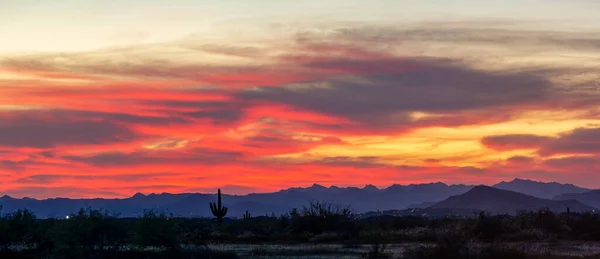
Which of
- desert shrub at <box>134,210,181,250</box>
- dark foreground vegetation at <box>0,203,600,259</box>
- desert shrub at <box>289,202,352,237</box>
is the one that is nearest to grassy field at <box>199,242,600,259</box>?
dark foreground vegetation at <box>0,203,600,259</box>

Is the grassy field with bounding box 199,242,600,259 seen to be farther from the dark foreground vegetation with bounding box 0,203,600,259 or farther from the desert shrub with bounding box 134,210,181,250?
the desert shrub with bounding box 134,210,181,250

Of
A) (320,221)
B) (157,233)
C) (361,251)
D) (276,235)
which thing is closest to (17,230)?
(157,233)

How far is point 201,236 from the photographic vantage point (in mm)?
67500

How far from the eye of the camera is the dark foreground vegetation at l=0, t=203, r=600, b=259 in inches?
1655

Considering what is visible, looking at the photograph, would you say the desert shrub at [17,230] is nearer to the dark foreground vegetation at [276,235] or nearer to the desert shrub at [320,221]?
the dark foreground vegetation at [276,235]

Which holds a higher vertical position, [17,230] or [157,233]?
[17,230]

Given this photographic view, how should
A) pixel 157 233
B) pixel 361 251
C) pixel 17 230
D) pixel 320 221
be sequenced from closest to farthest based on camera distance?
pixel 157 233, pixel 361 251, pixel 17 230, pixel 320 221

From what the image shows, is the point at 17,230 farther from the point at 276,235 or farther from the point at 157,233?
the point at 276,235

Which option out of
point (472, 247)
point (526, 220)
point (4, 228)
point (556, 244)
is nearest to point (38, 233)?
point (4, 228)

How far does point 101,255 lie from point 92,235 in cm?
99

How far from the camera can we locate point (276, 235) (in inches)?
2682

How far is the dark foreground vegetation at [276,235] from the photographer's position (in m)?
42.0

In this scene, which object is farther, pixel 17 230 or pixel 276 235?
pixel 276 235

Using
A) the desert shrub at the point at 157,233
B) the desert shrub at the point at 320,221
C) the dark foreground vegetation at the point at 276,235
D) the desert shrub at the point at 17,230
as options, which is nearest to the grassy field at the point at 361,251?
the dark foreground vegetation at the point at 276,235
